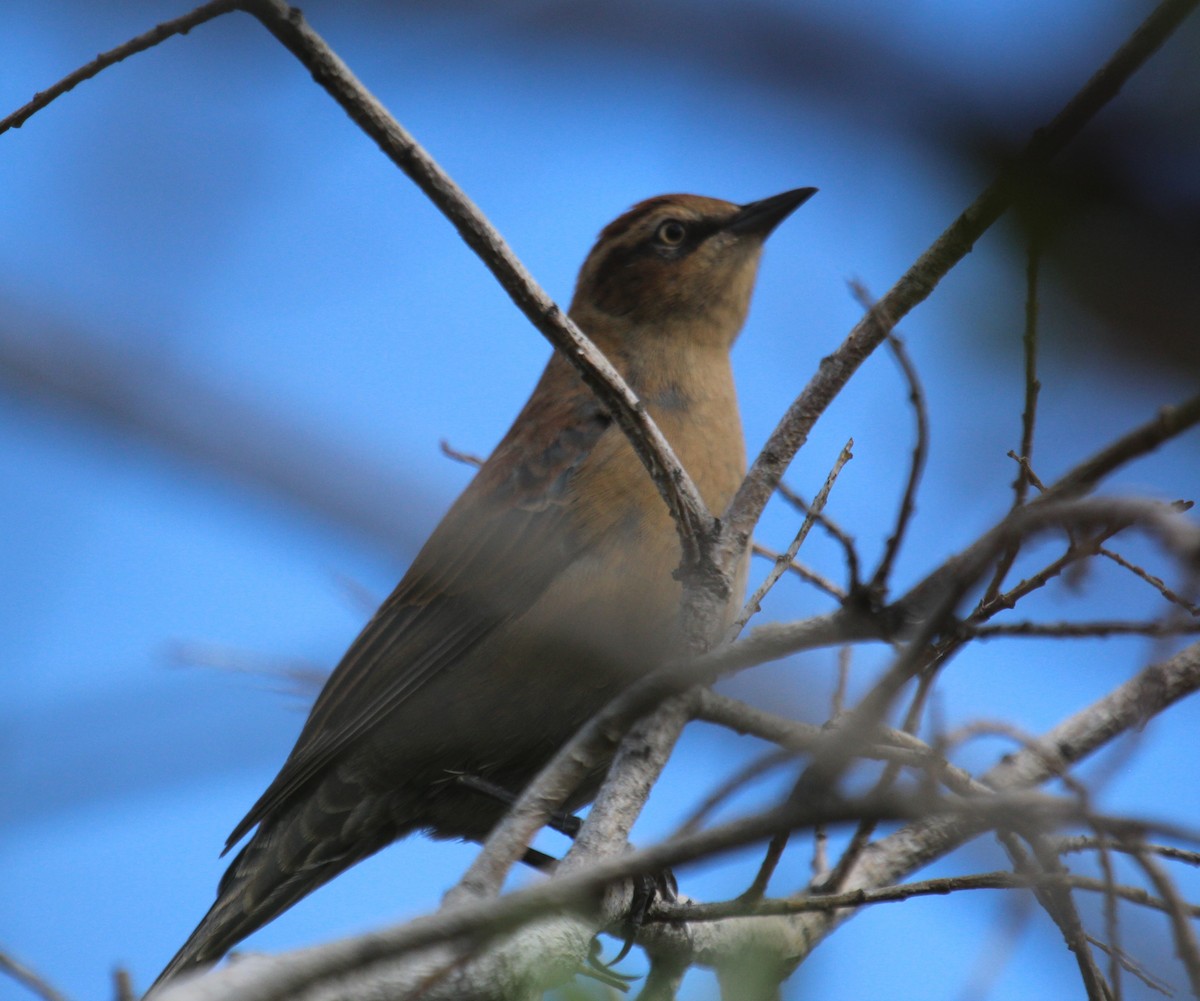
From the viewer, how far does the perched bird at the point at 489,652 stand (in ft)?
17.8

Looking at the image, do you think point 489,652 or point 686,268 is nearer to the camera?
point 489,652

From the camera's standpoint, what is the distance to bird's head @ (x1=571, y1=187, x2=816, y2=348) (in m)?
6.86

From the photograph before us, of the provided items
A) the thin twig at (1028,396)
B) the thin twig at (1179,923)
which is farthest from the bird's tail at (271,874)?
the thin twig at (1179,923)

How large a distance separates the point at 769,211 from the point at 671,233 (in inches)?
22.5

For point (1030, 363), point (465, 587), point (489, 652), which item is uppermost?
point (465, 587)

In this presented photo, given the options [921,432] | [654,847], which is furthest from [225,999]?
[921,432]

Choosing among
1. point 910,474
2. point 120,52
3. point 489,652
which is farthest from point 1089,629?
point 489,652

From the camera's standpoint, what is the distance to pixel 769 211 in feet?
22.8

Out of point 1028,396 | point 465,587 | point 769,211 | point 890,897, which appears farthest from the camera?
point 769,211

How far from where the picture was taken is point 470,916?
191 cm

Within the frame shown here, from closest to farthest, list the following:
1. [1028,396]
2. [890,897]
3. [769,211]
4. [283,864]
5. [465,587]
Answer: [1028,396], [890,897], [283,864], [465,587], [769,211]

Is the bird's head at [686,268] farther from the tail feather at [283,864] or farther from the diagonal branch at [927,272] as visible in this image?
the diagonal branch at [927,272]

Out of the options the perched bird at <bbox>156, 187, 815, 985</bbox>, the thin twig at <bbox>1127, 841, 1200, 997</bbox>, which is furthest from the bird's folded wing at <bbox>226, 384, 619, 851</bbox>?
the thin twig at <bbox>1127, 841, 1200, 997</bbox>

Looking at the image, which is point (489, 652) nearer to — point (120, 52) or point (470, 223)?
point (470, 223)
